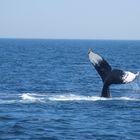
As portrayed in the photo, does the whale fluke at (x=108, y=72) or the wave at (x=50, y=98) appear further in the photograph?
the wave at (x=50, y=98)

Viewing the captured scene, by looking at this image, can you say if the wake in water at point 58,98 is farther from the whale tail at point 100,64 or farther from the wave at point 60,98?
the whale tail at point 100,64

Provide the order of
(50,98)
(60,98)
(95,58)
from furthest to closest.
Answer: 1. (50,98)
2. (60,98)
3. (95,58)

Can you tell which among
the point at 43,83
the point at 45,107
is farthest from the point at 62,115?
the point at 43,83

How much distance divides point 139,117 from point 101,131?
373cm

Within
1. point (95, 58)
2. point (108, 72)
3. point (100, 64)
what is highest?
point (95, 58)

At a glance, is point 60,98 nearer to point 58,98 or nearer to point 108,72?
point 58,98

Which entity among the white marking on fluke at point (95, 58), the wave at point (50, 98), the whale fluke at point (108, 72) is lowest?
the wave at point (50, 98)

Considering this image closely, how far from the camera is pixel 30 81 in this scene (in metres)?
46.0

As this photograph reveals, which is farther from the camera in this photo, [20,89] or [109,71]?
[20,89]

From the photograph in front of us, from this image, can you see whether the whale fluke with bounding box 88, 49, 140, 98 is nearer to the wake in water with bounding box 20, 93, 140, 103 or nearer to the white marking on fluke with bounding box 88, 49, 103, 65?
Result: the white marking on fluke with bounding box 88, 49, 103, 65

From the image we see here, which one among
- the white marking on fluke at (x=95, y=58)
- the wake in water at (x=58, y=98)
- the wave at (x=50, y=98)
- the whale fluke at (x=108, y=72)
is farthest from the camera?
the wake in water at (x=58, y=98)

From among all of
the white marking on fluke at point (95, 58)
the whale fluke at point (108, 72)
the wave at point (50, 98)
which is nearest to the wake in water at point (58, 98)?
the wave at point (50, 98)

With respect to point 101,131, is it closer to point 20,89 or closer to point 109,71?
point 109,71

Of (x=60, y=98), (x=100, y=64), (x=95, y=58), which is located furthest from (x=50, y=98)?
(x=95, y=58)
